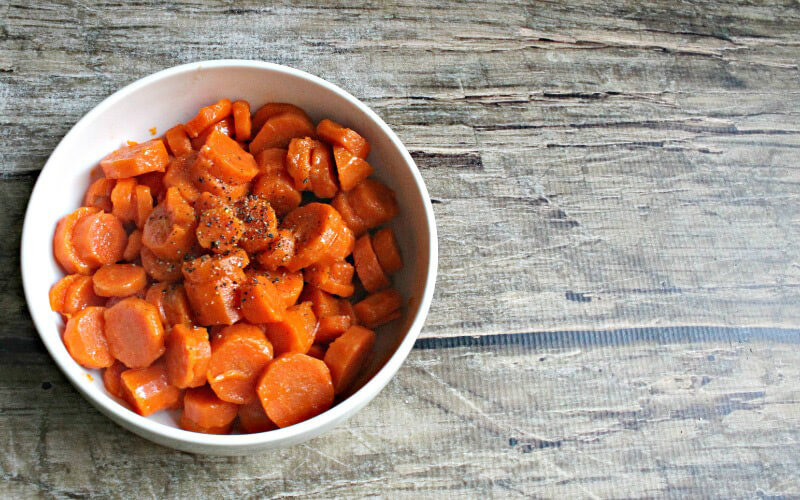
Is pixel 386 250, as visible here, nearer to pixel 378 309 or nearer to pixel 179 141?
pixel 378 309

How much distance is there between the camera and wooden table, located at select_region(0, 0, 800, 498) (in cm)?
149

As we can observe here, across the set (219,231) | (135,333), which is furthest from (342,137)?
(135,333)

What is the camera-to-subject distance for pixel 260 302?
1.28 metres

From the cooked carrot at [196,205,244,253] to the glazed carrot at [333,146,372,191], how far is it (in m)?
0.25

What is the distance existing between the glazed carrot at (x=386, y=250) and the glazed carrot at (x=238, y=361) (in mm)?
318

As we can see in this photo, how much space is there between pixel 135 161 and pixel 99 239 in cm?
17

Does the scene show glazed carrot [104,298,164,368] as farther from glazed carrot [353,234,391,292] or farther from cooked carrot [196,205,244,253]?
glazed carrot [353,234,391,292]

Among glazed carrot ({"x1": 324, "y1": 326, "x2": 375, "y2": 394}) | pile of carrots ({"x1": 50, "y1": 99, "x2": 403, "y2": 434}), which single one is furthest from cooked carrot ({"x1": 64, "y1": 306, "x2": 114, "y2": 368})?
glazed carrot ({"x1": 324, "y1": 326, "x2": 375, "y2": 394})

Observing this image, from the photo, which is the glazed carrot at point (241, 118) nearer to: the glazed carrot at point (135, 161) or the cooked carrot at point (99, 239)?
the glazed carrot at point (135, 161)

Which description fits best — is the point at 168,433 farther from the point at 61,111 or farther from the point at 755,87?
the point at 755,87

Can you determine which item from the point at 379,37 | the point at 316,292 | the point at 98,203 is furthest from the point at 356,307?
the point at 379,37

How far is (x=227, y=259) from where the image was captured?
4.25ft

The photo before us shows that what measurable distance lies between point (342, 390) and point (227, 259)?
35 cm

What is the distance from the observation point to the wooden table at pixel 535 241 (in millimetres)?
1489
